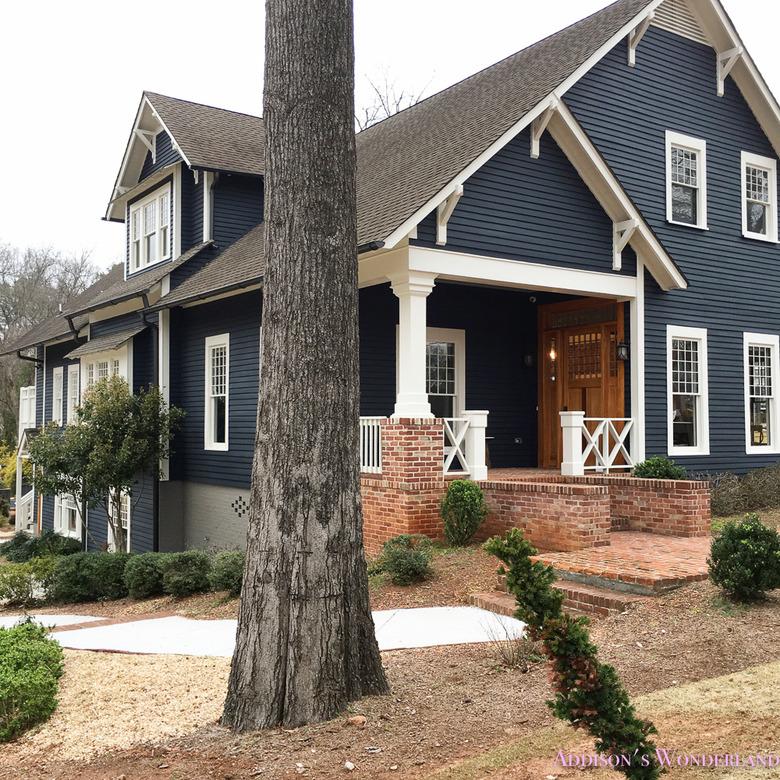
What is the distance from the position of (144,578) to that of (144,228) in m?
10.2

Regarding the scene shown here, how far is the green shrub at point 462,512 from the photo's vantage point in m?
11.2

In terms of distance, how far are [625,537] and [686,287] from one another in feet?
17.3

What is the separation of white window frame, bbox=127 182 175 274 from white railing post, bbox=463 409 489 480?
938cm

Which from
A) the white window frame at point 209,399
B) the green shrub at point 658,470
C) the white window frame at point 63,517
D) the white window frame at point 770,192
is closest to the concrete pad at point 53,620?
the white window frame at point 209,399

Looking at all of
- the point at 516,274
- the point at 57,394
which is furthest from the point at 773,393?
the point at 57,394

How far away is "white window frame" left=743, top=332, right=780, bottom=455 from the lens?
1647 centimetres

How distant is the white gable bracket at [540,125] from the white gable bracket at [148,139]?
10.1 m

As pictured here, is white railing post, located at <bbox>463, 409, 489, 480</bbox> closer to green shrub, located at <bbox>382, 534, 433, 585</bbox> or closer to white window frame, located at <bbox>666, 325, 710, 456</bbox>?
green shrub, located at <bbox>382, 534, 433, 585</bbox>

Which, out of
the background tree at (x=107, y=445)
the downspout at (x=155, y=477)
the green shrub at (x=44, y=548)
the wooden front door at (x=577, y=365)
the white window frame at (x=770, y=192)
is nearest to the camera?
the wooden front door at (x=577, y=365)

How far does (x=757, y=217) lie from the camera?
17.4m

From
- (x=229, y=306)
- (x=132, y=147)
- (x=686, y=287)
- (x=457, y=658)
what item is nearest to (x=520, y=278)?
(x=686, y=287)

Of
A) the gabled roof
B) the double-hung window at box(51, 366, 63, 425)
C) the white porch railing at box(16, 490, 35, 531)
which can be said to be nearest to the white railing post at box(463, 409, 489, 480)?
the gabled roof

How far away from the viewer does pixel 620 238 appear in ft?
45.8

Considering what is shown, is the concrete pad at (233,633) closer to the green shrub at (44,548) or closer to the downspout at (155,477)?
the downspout at (155,477)
